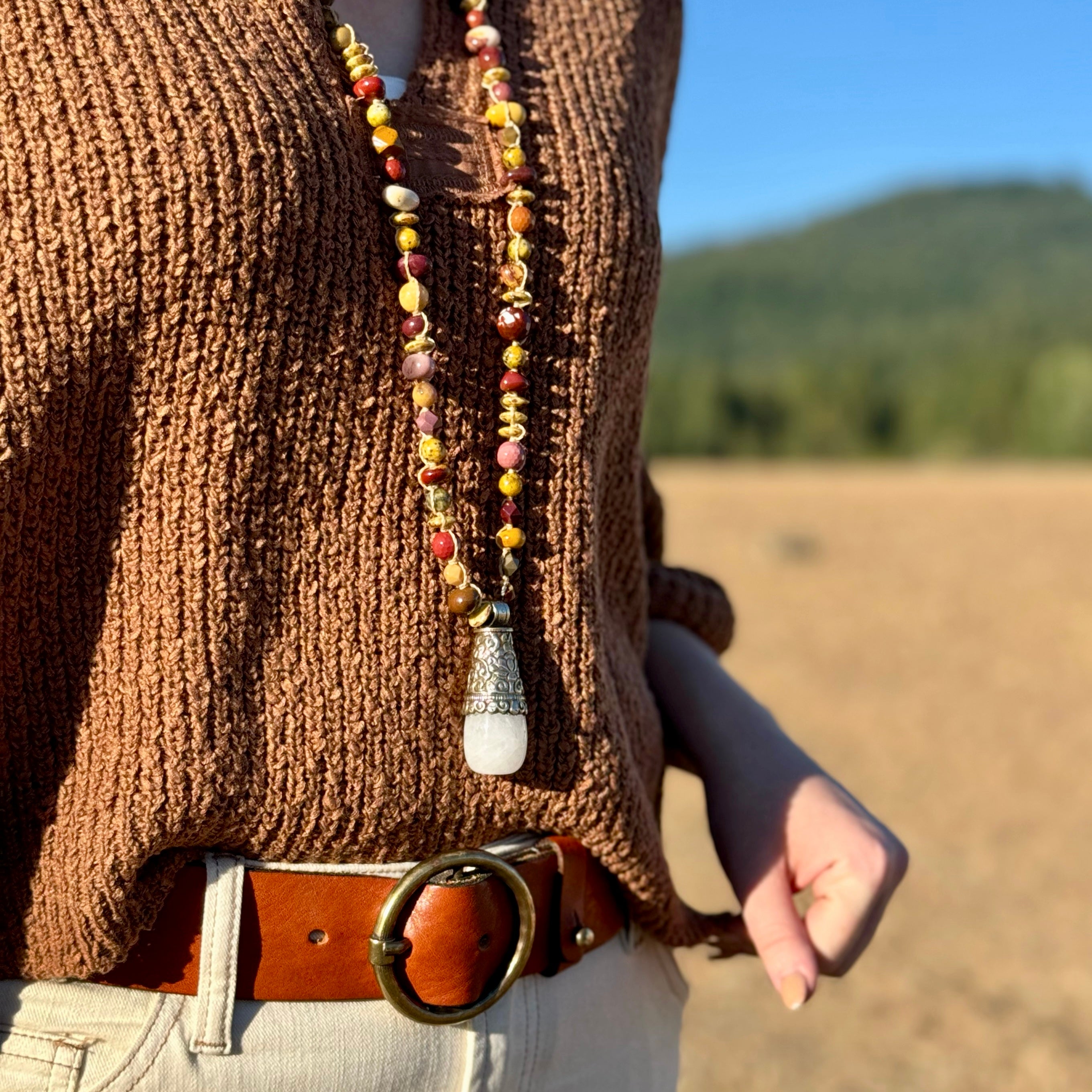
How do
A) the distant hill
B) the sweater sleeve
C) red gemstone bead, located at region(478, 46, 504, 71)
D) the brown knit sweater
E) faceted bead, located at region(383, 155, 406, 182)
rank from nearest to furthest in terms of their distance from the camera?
the brown knit sweater, faceted bead, located at region(383, 155, 406, 182), red gemstone bead, located at region(478, 46, 504, 71), the sweater sleeve, the distant hill

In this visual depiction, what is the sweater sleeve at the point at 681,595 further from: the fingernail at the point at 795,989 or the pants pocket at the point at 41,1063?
the pants pocket at the point at 41,1063

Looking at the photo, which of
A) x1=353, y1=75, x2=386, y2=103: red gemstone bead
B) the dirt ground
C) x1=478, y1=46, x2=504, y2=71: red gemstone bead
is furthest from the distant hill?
the dirt ground

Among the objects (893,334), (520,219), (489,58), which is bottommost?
(893,334)

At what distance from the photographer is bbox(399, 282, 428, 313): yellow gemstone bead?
0.80 metres

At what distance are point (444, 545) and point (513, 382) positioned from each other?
0.13m

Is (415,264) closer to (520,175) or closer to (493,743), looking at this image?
(520,175)

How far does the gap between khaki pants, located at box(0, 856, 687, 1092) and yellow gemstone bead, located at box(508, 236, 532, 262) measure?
47 cm

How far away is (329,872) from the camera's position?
0.79 metres

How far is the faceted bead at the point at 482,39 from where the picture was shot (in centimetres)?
95

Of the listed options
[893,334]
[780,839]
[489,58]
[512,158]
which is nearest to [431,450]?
[512,158]

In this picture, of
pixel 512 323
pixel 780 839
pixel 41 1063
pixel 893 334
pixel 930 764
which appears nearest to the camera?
pixel 41 1063

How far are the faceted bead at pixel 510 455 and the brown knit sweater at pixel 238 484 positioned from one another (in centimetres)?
2

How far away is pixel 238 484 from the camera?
29.9 inches

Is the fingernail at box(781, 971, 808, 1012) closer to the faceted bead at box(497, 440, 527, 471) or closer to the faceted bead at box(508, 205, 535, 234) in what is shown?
the faceted bead at box(497, 440, 527, 471)
